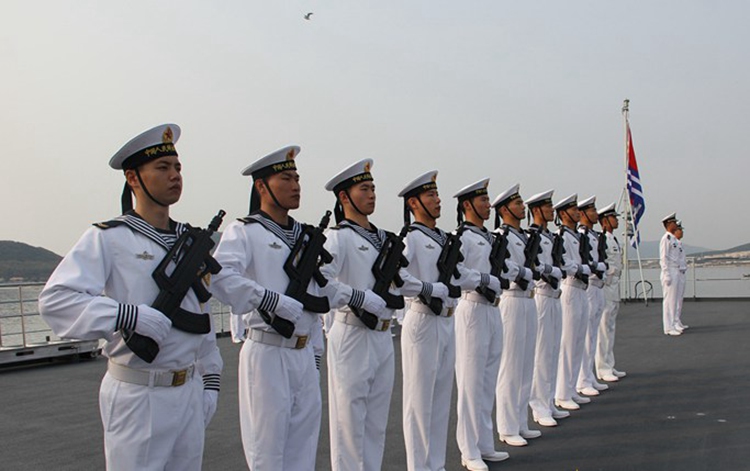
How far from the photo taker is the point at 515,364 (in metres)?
5.55

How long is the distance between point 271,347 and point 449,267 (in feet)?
5.63

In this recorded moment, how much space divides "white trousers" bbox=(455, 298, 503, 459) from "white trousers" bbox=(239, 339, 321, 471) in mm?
1914

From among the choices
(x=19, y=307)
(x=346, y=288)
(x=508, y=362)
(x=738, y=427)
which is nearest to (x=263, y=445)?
(x=346, y=288)

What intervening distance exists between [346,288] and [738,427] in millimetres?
4043

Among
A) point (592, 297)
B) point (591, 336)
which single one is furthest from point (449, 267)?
point (591, 336)

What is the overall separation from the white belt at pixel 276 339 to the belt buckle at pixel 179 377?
64cm

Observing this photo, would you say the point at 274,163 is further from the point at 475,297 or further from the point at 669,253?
the point at 669,253

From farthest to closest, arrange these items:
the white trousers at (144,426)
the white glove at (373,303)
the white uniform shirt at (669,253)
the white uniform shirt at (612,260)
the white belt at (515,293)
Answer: the white uniform shirt at (669,253) < the white uniform shirt at (612,260) < the white belt at (515,293) < the white glove at (373,303) < the white trousers at (144,426)

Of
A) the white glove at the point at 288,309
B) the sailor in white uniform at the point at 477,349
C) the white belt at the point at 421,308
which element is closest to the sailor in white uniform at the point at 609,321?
the sailor in white uniform at the point at 477,349

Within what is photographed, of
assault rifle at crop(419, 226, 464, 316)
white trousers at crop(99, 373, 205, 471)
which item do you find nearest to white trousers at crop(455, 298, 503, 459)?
assault rifle at crop(419, 226, 464, 316)

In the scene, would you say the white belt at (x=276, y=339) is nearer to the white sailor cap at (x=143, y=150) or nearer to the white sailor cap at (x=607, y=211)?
the white sailor cap at (x=143, y=150)

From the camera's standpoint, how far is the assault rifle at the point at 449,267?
4.33 metres

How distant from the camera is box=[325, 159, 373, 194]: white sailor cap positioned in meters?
4.07

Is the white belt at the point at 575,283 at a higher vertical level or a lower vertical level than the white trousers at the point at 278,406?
higher
